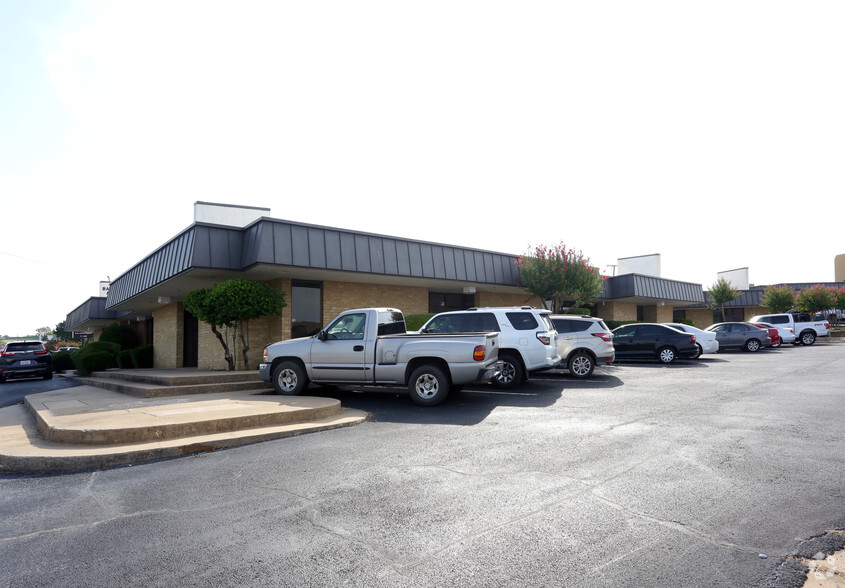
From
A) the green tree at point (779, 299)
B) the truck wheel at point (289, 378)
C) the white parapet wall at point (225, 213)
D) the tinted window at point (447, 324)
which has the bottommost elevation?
the truck wheel at point (289, 378)

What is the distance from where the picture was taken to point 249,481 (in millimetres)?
5211

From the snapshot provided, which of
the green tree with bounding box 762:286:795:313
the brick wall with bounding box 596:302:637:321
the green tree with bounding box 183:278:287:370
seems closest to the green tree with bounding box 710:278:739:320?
the green tree with bounding box 762:286:795:313

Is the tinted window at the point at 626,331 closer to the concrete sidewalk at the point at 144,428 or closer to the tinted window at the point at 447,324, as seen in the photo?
the tinted window at the point at 447,324

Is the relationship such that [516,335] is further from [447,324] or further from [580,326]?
[580,326]

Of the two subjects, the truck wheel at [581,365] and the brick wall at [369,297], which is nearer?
the truck wheel at [581,365]

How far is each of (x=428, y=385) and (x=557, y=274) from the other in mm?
12225

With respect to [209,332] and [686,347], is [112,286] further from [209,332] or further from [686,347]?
[686,347]

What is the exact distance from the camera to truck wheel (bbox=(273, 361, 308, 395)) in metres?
11.0

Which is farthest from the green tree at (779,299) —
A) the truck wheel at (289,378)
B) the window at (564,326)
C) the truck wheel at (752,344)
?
the truck wheel at (289,378)

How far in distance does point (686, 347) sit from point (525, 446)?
614 inches

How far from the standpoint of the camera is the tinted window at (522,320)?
12.3 meters

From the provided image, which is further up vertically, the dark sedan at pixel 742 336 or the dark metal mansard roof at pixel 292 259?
the dark metal mansard roof at pixel 292 259

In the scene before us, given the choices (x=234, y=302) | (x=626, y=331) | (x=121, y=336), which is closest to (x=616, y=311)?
(x=626, y=331)

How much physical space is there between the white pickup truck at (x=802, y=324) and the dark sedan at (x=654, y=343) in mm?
14304
